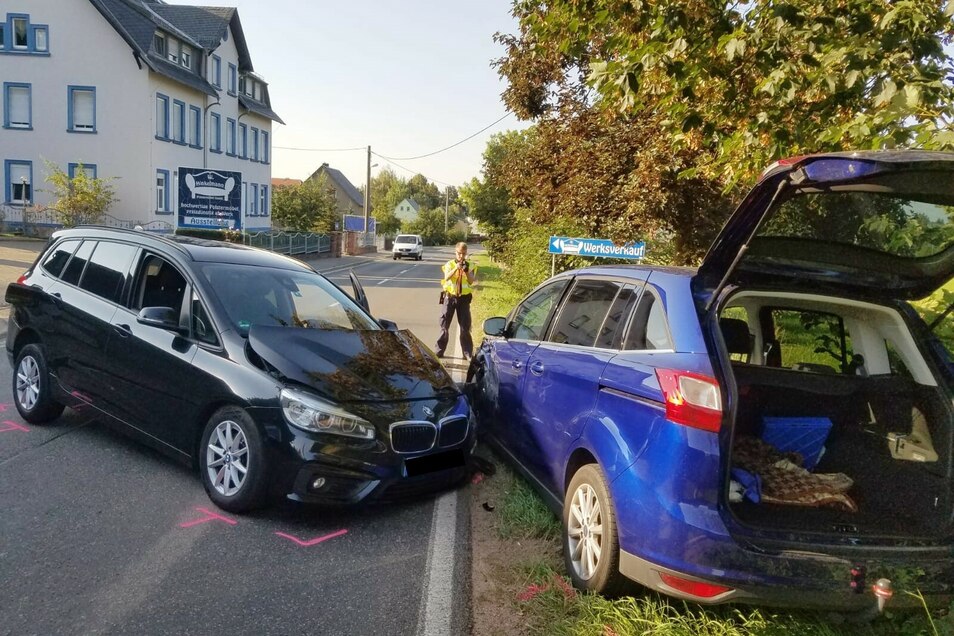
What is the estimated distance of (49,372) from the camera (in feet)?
19.8

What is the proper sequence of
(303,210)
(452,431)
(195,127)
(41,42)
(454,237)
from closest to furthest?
(452,431), (41,42), (195,127), (303,210), (454,237)

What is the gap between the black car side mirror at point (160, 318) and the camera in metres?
4.99

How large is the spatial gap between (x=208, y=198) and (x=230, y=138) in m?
13.7

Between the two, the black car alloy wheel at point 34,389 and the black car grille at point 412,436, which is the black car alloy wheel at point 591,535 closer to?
the black car grille at point 412,436

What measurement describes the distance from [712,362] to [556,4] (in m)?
4.49

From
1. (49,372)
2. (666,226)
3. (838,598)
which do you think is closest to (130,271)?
(49,372)

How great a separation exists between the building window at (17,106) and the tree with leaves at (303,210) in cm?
1877

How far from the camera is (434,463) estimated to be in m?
4.82

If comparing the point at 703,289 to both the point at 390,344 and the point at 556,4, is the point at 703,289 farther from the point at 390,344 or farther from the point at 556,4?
the point at 556,4

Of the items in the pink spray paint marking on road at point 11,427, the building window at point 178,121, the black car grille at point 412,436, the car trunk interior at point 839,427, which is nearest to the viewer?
the car trunk interior at point 839,427

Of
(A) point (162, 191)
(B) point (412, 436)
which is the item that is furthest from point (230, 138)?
(B) point (412, 436)

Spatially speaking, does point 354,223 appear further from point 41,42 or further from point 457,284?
point 457,284

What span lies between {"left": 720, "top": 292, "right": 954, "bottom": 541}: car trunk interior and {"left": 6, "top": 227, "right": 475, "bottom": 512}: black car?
6.45 ft

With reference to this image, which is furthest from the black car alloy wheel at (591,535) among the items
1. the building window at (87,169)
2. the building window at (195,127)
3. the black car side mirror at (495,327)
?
the building window at (195,127)
